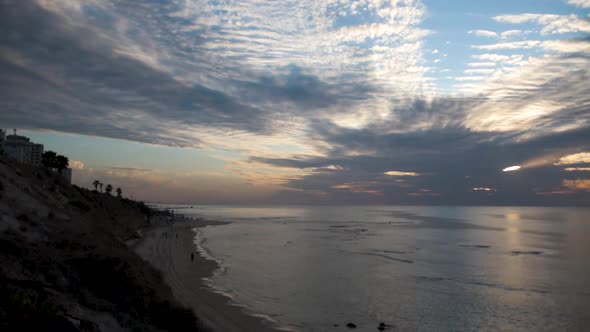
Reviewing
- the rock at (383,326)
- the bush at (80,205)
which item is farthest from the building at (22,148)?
the rock at (383,326)

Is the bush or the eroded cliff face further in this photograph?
the bush

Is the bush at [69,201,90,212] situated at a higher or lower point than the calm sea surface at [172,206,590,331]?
higher

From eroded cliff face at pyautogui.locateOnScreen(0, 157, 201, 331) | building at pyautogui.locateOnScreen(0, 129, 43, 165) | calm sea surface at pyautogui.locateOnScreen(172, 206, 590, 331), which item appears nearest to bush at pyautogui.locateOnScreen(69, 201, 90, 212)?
calm sea surface at pyautogui.locateOnScreen(172, 206, 590, 331)

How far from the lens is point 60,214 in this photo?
→ 36.2 metres

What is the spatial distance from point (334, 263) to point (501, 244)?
58118 mm

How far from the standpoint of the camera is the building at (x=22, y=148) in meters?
154

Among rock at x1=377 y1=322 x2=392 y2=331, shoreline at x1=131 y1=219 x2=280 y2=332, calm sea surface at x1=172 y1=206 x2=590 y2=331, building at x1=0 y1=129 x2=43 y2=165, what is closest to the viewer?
shoreline at x1=131 y1=219 x2=280 y2=332

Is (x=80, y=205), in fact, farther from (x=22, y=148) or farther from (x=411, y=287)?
(x=22, y=148)

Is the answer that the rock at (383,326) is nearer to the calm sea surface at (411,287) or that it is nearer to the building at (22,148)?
the calm sea surface at (411,287)

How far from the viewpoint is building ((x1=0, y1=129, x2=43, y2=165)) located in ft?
504

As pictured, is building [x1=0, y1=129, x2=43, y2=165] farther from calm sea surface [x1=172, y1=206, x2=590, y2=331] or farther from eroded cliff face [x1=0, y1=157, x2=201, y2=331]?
eroded cliff face [x1=0, y1=157, x2=201, y2=331]

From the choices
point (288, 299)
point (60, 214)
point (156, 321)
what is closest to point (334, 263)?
point (288, 299)

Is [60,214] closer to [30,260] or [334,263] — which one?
[30,260]

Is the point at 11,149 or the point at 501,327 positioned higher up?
the point at 11,149
